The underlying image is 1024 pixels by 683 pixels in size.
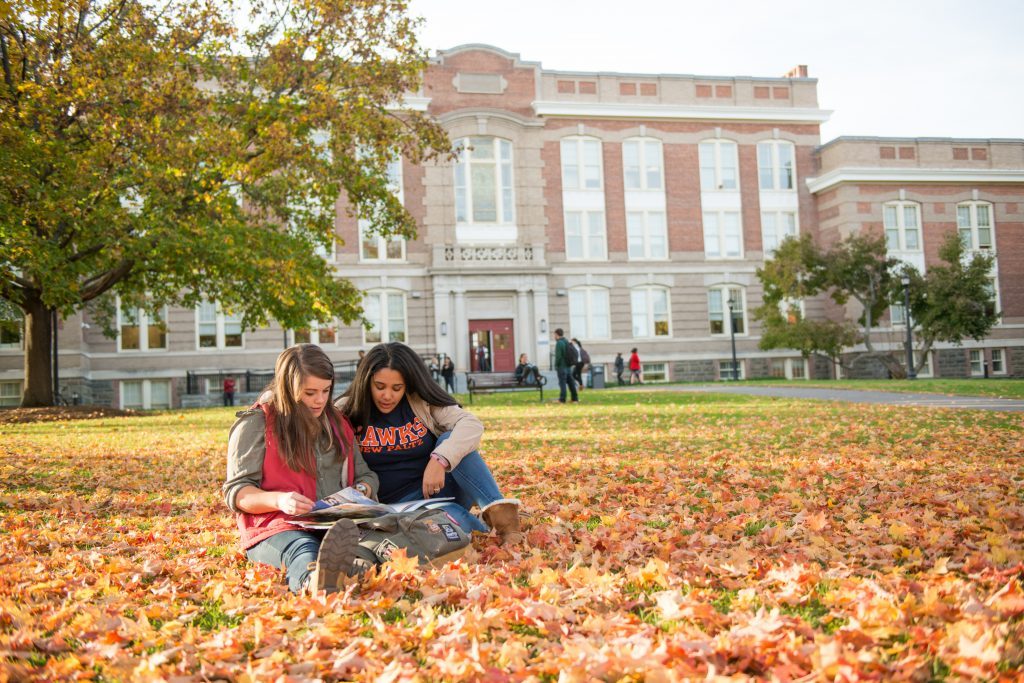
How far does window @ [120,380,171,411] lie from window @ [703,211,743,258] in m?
22.5

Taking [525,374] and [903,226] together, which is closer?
[525,374]

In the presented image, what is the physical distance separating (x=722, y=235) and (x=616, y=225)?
4773 millimetres

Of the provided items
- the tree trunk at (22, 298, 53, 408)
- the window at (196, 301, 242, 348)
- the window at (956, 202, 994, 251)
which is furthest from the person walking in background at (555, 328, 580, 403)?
the window at (956, 202, 994, 251)

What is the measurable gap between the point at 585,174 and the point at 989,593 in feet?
112

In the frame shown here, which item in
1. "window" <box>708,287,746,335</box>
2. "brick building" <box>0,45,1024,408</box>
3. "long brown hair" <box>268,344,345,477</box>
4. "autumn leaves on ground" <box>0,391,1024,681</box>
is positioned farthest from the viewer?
"window" <box>708,287,746,335</box>

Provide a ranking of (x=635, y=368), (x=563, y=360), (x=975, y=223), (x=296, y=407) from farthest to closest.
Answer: (x=975, y=223)
(x=635, y=368)
(x=563, y=360)
(x=296, y=407)

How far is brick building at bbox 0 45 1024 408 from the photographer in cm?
3431

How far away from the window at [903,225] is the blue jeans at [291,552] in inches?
1498

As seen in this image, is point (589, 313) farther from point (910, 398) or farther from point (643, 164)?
point (910, 398)

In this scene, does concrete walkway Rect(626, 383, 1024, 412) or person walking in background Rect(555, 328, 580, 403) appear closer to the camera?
concrete walkway Rect(626, 383, 1024, 412)

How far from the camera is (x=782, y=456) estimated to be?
862 cm

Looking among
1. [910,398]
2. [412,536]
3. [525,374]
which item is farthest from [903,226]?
[412,536]

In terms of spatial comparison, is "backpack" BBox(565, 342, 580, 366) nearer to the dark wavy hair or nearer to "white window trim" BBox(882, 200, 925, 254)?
the dark wavy hair

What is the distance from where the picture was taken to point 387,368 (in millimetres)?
4887
